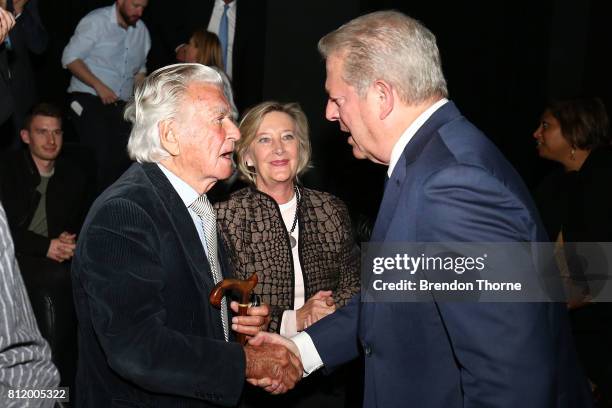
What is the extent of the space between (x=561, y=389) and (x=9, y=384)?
129 cm

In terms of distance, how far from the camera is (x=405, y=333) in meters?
1.81

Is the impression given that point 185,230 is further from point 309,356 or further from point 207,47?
point 207,47

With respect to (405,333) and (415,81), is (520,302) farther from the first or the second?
(415,81)

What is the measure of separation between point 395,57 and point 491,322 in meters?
0.74

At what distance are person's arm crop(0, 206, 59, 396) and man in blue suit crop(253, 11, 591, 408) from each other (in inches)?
33.6

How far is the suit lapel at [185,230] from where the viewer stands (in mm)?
2061

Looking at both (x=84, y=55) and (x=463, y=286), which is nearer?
(x=463, y=286)

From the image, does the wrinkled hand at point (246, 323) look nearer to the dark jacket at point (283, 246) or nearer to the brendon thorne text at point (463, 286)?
the brendon thorne text at point (463, 286)

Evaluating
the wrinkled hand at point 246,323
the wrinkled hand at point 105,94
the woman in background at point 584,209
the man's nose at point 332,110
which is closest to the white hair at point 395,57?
the man's nose at point 332,110

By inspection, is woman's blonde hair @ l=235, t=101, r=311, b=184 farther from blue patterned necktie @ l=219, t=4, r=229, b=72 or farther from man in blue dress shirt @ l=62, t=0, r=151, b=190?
blue patterned necktie @ l=219, t=4, r=229, b=72

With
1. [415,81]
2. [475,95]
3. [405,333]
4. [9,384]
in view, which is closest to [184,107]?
[415,81]

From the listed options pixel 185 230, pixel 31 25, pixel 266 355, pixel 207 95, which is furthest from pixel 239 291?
pixel 31 25

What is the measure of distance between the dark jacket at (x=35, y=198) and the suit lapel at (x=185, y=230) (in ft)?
8.37

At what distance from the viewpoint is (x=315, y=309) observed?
3.04m
